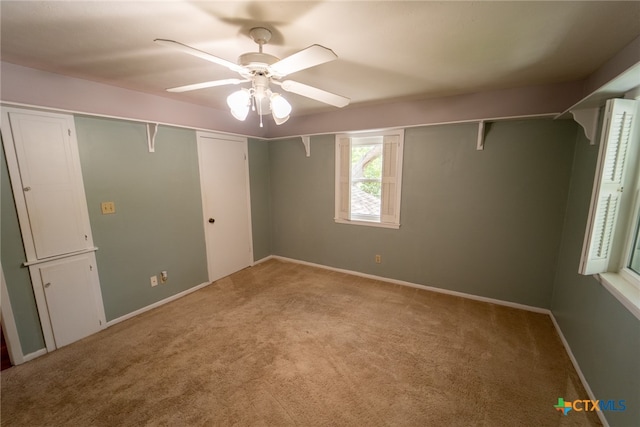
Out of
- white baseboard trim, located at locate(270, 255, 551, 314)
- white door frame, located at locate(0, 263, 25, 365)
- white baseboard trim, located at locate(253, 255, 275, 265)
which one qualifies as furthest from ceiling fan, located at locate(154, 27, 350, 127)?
white baseboard trim, located at locate(253, 255, 275, 265)

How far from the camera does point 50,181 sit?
2.14m

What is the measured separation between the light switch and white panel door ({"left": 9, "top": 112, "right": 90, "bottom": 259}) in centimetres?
16

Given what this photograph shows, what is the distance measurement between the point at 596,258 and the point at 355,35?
2.22 meters

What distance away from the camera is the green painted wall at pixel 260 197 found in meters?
4.05

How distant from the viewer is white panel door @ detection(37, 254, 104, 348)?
221cm

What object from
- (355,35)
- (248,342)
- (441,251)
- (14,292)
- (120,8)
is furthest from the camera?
(441,251)

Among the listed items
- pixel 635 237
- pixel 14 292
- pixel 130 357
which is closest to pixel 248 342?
pixel 130 357

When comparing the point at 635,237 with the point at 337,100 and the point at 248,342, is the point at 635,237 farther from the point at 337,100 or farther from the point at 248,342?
the point at 248,342

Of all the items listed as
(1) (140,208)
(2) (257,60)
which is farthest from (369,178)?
(1) (140,208)

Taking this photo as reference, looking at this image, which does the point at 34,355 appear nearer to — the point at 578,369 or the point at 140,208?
the point at 140,208

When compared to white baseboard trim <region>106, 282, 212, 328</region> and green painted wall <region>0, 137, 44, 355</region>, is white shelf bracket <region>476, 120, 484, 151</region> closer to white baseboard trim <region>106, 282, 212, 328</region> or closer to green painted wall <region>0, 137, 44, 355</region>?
white baseboard trim <region>106, 282, 212, 328</region>

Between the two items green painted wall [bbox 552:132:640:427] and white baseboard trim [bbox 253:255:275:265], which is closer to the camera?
green painted wall [bbox 552:132:640:427]

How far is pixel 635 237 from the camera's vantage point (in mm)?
1661

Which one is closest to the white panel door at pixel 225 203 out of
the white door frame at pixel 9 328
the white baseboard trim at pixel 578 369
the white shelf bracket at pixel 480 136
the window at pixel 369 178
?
the window at pixel 369 178
